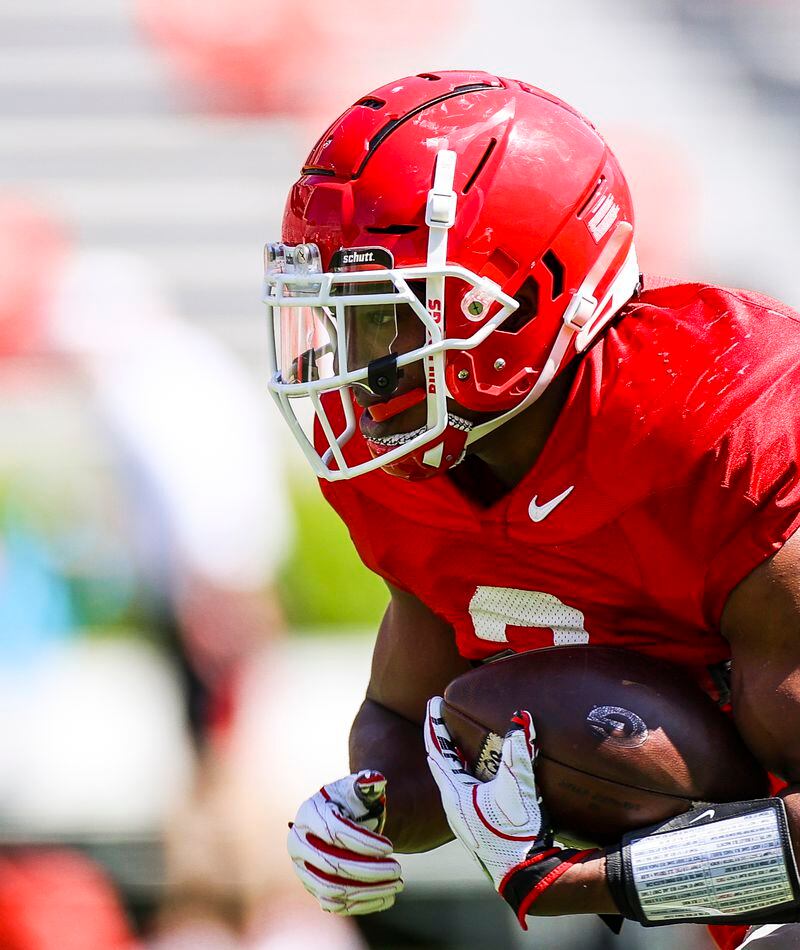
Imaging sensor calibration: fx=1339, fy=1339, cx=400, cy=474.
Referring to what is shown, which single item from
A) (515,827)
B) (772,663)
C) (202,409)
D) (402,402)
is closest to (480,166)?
(402,402)

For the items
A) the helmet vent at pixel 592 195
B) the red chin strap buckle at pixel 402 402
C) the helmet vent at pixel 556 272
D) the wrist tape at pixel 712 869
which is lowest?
the wrist tape at pixel 712 869

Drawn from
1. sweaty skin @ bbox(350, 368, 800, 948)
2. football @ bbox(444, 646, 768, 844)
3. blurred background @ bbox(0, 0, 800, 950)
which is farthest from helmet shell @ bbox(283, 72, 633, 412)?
blurred background @ bbox(0, 0, 800, 950)

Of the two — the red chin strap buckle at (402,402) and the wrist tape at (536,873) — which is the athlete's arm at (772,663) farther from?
the red chin strap buckle at (402,402)

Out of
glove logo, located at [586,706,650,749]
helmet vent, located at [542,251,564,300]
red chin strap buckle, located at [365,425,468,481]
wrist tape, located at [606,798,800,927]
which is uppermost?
helmet vent, located at [542,251,564,300]

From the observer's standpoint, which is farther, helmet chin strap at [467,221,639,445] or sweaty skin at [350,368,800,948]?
helmet chin strap at [467,221,639,445]

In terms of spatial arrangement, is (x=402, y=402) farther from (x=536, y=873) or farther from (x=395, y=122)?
(x=536, y=873)

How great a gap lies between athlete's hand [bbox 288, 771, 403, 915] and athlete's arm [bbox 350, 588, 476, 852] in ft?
0.32

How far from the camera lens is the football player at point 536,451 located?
149cm

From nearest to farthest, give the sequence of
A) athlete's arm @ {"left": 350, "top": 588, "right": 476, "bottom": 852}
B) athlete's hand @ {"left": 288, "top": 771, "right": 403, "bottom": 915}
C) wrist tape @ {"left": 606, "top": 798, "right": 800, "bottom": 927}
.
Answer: wrist tape @ {"left": 606, "top": 798, "right": 800, "bottom": 927}, athlete's hand @ {"left": 288, "top": 771, "right": 403, "bottom": 915}, athlete's arm @ {"left": 350, "top": 588, "right": 476, "bottom": 852}

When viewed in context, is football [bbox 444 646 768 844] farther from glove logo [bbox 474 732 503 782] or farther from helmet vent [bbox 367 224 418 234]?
helmet vent [bbox 367 224 418 234]

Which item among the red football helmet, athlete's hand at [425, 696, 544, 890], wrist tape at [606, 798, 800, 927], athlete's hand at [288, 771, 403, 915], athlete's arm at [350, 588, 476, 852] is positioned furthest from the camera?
athlete's arm at [350, 588, 476, 852]

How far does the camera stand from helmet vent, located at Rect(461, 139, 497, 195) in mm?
Result: 1667

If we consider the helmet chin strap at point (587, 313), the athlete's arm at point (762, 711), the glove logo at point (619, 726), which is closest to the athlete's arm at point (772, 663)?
the athlete's arm at point (762, 711)

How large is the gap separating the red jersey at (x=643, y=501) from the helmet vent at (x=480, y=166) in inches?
10.3
